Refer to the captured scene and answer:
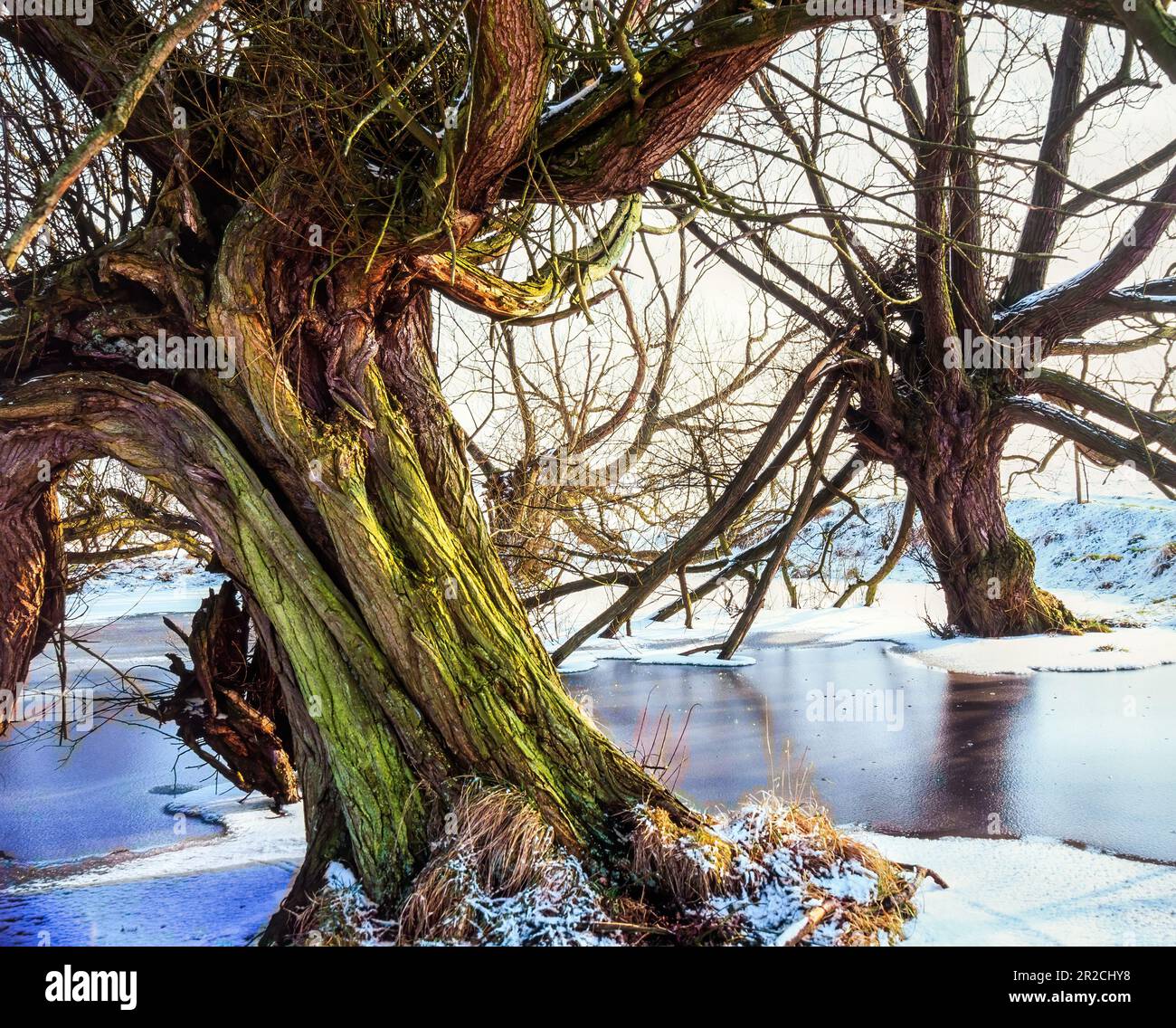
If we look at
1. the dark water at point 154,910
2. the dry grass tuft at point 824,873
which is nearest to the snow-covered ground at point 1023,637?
the dark water at point 154,910

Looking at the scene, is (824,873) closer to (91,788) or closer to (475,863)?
(475,863)

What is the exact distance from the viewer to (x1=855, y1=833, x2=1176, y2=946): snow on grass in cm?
350

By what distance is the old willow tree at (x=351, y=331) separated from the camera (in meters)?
3.52

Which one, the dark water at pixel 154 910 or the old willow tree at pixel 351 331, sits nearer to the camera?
the old willow tree at pixel 351 331

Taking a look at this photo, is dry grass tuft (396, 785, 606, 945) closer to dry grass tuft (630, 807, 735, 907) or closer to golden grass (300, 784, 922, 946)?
golden grass (300, 784, 922, 946)

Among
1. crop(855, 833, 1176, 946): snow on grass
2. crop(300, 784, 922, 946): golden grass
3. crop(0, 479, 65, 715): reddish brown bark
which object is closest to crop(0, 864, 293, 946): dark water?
crop(300, 784, 922, 946): golden grass

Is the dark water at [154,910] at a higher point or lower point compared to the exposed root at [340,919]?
lower

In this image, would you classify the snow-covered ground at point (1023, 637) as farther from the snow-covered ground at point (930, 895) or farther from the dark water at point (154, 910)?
the dark water at point (154, 910)

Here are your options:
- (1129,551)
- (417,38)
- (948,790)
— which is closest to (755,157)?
(417,38)

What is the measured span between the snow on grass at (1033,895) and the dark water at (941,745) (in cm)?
24

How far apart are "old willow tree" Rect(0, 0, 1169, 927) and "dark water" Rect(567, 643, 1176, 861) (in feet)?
7.20

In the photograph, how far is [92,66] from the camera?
4.15 meters

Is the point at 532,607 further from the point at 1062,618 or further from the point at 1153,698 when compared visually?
the point at 1062,618

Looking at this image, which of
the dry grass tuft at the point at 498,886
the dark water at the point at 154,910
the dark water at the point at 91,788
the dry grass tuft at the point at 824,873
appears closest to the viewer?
the dry grass tuft at the point at 498,886
